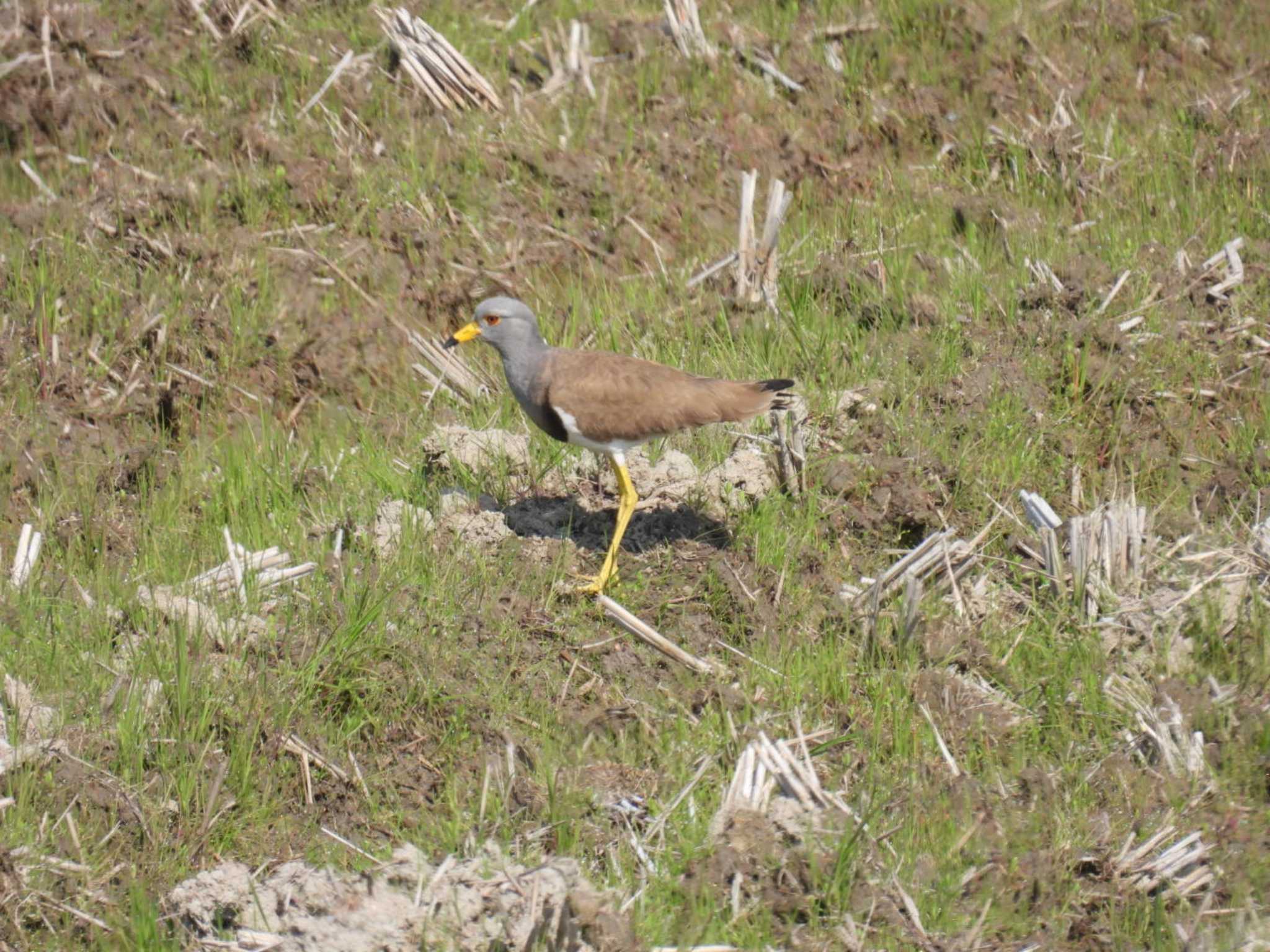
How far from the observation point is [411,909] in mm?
4441

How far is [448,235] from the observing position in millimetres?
9023

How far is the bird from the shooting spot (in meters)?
6.33

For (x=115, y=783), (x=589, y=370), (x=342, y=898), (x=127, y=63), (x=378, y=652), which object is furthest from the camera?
(x=127, y=63)

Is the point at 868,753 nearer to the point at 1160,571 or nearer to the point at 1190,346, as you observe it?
the point at 1160,571

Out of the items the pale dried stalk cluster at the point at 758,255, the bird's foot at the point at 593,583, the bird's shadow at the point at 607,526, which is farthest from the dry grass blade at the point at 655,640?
the pale dried stalk cluster at the point at 758,255

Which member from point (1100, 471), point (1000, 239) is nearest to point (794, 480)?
point (1100, 471)

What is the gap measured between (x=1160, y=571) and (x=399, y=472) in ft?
11.3

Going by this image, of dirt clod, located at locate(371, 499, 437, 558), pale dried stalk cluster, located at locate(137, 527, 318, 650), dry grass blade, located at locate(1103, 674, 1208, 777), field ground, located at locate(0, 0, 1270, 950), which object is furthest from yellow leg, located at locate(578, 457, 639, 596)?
dry grass blade, located at locate(1103, 674, 1208, 777)

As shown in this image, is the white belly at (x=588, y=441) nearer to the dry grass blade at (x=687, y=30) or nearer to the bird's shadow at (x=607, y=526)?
the bird's shadow at (x=607, y=526)

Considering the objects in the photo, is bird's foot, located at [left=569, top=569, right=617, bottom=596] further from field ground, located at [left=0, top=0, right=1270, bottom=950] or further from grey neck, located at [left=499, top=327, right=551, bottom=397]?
grey neck, located at [left=499, top=327, right=551, bottom=397]

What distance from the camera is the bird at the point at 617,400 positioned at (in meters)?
6.33

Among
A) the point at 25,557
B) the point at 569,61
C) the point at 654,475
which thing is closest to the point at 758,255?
the point at 654,475

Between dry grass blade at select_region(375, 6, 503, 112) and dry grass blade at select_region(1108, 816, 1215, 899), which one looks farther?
dry grass blade at select_region(375, 6, 503, 112)

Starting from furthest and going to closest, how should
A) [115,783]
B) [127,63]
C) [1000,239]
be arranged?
[127,63], [1000,239], [115,783]
